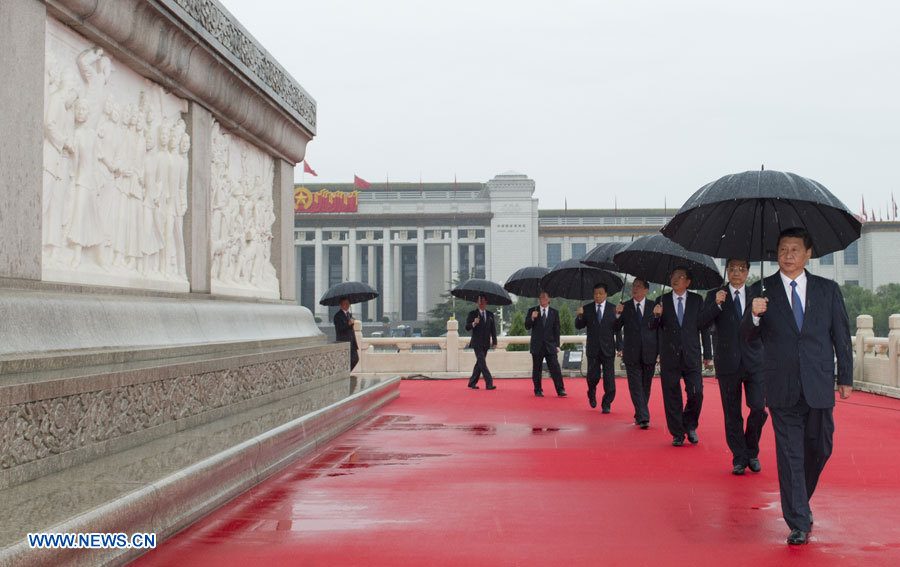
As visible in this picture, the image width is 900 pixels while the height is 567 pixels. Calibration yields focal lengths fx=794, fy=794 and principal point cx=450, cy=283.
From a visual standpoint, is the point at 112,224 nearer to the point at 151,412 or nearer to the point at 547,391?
the point at 151,412

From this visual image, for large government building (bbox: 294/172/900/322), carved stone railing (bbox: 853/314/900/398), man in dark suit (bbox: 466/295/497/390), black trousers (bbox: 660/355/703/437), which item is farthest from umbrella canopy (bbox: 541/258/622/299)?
large government building (bbox: 294/172/900/322)

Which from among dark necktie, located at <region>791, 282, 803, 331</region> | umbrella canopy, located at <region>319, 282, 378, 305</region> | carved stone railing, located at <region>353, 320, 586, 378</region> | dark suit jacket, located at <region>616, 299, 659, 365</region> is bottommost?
carved stone railing, located at <region>353, 320, 586, 378</region>

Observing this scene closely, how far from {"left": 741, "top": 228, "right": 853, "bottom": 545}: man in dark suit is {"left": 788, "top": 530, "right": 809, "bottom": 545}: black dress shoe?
104 millimetres

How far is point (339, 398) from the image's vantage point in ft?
23.1

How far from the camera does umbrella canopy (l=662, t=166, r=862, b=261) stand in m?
4.08

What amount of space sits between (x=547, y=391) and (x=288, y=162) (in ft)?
17.8

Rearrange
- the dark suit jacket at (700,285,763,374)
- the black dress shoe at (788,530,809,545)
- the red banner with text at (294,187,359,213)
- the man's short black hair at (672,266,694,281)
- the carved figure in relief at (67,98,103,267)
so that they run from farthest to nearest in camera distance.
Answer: the red banner with text at (294,187,359,213)
the man's short black hair at (672,266,694,281)
the dark suit jacket at (700,285,763,374)
the carved figure in relief at (67,98,103,267)
the black dress shoe at (788,530,809,545)

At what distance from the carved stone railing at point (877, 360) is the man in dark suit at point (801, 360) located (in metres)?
8.10

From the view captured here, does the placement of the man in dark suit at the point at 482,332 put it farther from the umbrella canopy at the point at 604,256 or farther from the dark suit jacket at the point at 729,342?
the dark suit jacket at the point at 729,342

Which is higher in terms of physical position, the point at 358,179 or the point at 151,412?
the point at 358,179

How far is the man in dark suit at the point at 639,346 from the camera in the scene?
7.15 metres

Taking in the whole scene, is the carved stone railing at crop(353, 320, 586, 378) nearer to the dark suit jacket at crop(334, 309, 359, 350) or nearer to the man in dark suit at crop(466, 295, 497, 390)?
the man in dark suit at crop(466, 295, 497, 390)

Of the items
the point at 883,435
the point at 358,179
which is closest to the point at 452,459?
the point at 883,435

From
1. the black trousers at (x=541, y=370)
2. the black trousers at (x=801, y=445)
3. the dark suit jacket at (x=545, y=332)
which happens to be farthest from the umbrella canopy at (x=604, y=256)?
the black trousers at (x=801, y=445)
